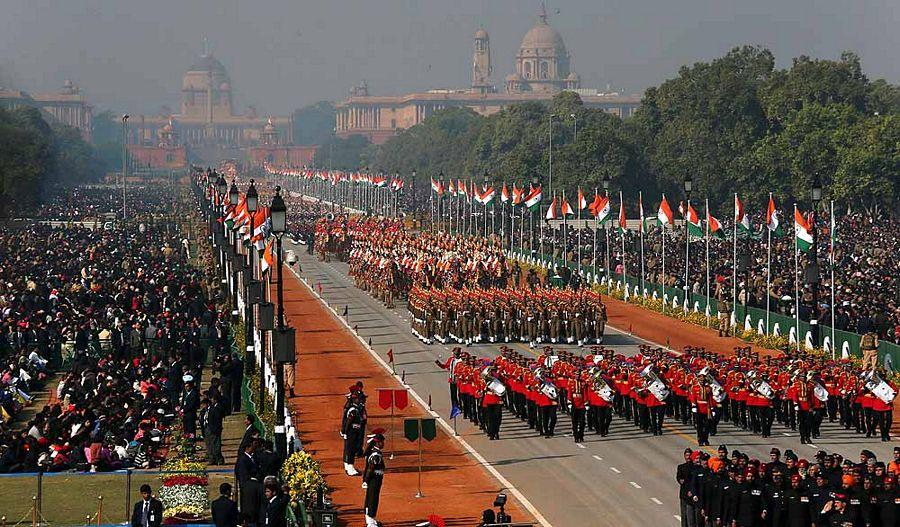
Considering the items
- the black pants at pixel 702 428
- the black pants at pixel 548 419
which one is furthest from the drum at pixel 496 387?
the black pants at pixel 702 428

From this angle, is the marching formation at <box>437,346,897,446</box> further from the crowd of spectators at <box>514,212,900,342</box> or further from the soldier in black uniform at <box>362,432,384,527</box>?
the crowd of spectators at <box>514,212,900,342</box>

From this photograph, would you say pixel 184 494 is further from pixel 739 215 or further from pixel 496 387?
pixel 739 215

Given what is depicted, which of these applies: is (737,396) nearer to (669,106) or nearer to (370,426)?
(370,426)

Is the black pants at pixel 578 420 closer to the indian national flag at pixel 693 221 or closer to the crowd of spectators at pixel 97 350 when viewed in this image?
the crowd of spectators at pixel 97 350

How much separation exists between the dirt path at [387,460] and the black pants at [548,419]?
6.26ft

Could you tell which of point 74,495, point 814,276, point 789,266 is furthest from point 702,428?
point 789,266

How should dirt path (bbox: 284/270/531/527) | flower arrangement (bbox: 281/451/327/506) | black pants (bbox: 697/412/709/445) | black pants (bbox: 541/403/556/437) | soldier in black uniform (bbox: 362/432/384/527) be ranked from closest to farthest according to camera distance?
flower arrangement (bbox: 281/451/327/506) → soldier in black uniform (bbox: 362/432/384/527) → dirt path (bbox: 284/270/531/527) → black pants (bbox: 697/412/709/445) → black pants (bbox: 541/403/556/437)

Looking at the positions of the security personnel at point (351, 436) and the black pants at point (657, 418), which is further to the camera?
the black pants at point (657, 418)

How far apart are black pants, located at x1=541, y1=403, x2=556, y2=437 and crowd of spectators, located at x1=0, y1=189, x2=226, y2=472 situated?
766 centimetres

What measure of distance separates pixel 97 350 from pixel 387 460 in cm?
1630

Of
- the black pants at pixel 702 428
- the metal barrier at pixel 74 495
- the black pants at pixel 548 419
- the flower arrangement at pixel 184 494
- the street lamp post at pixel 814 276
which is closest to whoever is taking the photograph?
the flower arrangement at pixel 184 494

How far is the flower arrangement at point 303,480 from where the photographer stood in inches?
1131

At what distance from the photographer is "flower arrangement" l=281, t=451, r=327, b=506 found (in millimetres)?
28734


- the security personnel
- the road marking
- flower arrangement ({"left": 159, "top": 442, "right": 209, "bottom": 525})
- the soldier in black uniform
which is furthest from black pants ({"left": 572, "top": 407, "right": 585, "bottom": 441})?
flower arrangement ({"left": 159, "top": 442, "right": 209, "bottom": 525})
